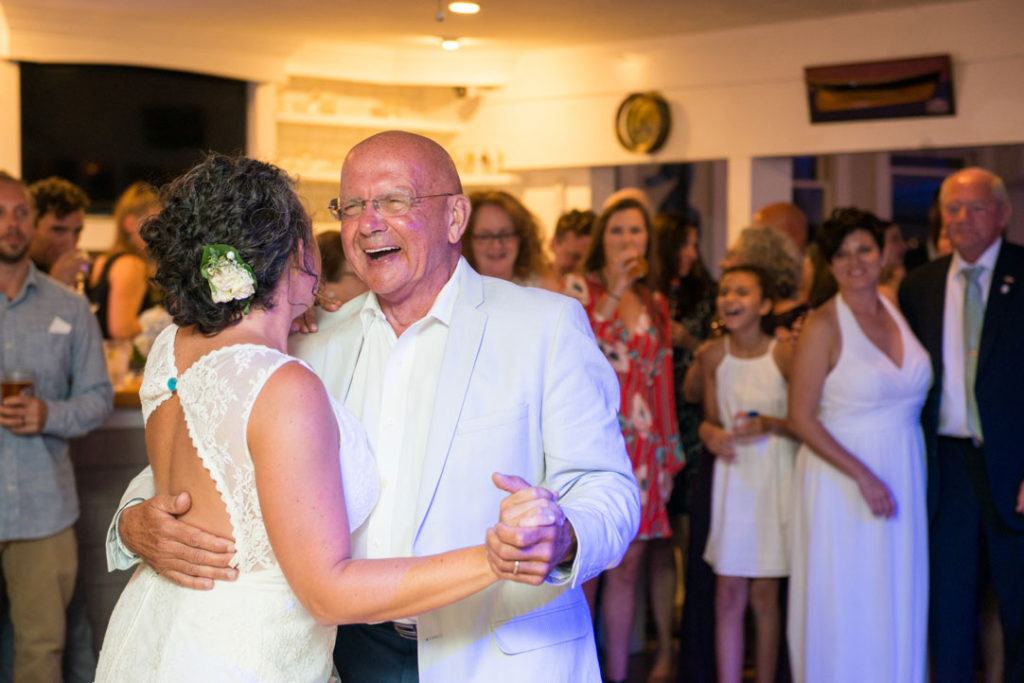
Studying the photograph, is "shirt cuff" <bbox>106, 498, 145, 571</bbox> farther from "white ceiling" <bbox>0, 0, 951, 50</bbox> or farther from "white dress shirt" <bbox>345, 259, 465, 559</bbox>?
"white ceiling" <bbox>0, 0, 951, 50</bbox>

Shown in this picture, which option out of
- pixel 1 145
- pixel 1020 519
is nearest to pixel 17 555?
pixel 1020 519

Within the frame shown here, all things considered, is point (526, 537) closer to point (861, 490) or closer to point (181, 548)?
point (181, 548)

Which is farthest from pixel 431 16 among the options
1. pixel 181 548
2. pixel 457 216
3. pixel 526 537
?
pixel 526 537

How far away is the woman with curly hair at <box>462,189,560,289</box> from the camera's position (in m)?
4.21

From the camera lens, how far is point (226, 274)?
1788 mm

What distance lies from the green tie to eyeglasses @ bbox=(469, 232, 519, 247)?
1597 millimetres

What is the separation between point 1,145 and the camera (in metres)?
6.86

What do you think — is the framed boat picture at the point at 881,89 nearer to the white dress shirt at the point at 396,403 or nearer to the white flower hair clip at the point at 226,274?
the white dress shirt at the point at 396,403

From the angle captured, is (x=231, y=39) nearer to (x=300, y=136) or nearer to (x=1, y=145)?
(x=300, y=136)

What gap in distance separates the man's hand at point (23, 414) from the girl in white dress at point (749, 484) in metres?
2.27

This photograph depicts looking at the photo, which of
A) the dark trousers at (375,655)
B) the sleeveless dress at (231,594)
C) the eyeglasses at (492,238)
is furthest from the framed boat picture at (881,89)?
the sleeveless dress at (231,594)

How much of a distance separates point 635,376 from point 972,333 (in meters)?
1.17

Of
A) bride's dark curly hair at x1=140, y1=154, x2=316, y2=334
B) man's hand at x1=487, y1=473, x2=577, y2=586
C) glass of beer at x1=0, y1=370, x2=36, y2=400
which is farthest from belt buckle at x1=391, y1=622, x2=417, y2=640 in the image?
glass of beer at x1=0, y1=370, x2=36, y2=400

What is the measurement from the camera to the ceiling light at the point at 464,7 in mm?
5973
